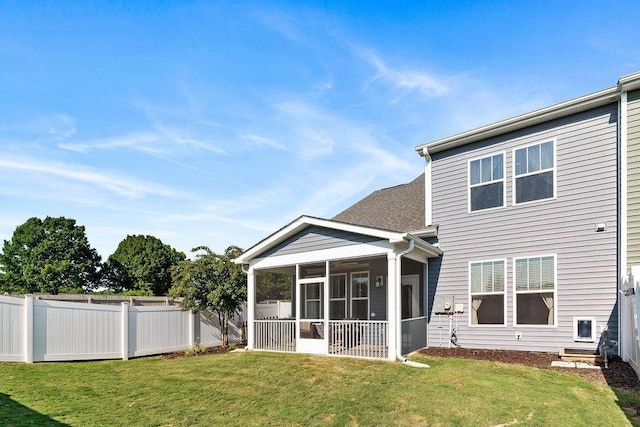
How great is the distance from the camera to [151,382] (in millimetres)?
8891

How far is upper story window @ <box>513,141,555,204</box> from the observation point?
407 inches

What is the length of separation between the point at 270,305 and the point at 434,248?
8.57 m

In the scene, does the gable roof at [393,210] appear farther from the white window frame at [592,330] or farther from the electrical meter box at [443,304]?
the white window frame at [592,330]

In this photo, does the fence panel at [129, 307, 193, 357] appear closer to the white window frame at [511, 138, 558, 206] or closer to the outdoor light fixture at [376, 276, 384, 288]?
the outdoor light fixture at [376, 276, 384, 288]

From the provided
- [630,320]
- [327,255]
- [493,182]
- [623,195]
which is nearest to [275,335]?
[327,255]

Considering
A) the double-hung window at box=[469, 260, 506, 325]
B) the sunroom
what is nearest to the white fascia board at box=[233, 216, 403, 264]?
the sunroom

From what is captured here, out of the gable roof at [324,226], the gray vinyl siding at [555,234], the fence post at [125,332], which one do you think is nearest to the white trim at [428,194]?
the gray vinyl siding at [555,234]

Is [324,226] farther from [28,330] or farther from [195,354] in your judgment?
[28,330]

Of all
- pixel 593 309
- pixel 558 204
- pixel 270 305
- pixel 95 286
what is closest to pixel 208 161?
pixel 270 305

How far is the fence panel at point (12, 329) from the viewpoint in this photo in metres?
9.50

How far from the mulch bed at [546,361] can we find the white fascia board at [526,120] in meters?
5.44

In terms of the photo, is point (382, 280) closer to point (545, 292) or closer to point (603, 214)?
point (545, 292)

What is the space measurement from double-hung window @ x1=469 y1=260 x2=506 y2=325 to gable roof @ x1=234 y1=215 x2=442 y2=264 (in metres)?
1.18

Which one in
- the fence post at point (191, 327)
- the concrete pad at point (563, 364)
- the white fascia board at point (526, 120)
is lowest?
the fence post at point (191, 327)
